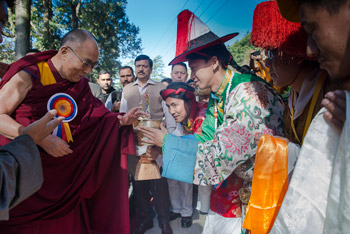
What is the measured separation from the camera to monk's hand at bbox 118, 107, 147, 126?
2.15 meters

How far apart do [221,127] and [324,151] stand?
63 cm

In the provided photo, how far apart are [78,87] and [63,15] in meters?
16.7

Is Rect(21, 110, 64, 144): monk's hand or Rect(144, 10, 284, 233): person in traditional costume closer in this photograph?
Rect(21, 110, 64, 144): monk's hand

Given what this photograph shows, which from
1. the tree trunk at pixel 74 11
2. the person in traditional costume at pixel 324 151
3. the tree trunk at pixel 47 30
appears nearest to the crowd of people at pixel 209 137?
the person in traditional costume at pixel 324 151

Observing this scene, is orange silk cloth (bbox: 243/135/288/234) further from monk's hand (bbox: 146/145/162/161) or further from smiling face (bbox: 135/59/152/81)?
smiling face (bbox: 135/59/152/81)

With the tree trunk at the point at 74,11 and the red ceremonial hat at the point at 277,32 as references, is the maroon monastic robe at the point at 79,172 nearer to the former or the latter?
the red ceremonial hat at the point at 277,32

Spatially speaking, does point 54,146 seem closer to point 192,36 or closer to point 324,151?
point 192,36

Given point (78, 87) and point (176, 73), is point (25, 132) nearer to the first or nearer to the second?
point (78, 87)

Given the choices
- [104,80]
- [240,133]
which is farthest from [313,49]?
[104,80]

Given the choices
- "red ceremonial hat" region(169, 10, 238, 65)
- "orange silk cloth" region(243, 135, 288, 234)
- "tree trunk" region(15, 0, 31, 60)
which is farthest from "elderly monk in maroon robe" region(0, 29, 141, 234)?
"tree trunk" region(15, 0, 31, 60)

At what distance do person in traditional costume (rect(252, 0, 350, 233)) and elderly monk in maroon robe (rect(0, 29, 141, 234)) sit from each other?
5.40ft

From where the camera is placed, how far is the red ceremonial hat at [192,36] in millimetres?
1629

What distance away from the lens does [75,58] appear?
77.7 inches

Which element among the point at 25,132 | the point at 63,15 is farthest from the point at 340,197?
the point at 63,15
